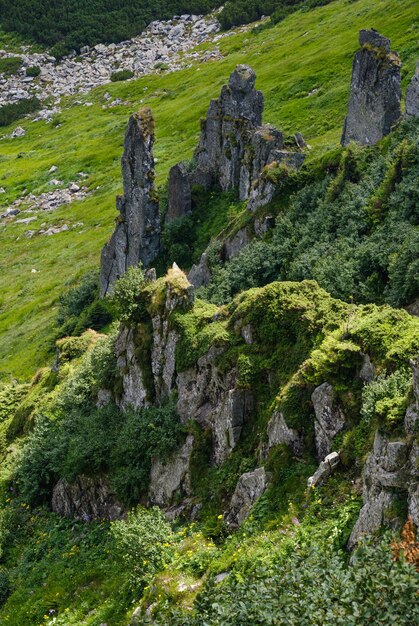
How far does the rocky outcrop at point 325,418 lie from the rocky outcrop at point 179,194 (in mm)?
44243

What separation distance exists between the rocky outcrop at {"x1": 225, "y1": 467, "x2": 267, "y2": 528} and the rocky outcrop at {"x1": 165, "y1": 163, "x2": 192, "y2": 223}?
43.6m

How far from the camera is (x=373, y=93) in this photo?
48.2m

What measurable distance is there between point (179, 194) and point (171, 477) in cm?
3976

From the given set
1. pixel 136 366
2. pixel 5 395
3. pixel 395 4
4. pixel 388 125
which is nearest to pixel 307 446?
pixel 136 366

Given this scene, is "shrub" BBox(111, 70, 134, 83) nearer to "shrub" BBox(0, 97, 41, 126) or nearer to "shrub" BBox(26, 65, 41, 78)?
"shrub" BBox(0, 97, 41, 126)

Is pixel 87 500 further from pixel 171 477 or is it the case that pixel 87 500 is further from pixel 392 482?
pixel 392 482

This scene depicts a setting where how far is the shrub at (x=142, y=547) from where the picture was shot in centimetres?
2031

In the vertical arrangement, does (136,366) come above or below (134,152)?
below

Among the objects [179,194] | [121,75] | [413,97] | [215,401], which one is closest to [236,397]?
[215,401]

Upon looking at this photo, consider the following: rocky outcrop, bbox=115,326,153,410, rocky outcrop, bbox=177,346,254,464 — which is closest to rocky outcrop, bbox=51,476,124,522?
rocky outcrop, bbox=115,326,153,410

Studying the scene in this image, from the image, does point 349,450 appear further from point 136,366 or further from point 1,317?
point 1,317

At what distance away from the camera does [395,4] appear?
4545 inches

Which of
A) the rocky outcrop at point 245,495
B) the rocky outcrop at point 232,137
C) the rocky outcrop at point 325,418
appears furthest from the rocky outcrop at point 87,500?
the rocky outcrop at point 232,137

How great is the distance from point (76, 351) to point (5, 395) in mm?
8424
